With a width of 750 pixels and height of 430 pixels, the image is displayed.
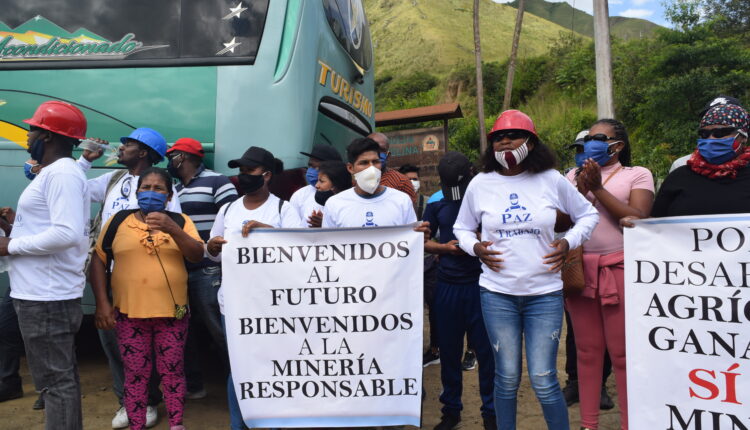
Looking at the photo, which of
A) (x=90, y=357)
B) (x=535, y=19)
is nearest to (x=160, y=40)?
(x=90, y=357)

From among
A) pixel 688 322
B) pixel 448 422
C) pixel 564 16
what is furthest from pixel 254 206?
pixel 564 16

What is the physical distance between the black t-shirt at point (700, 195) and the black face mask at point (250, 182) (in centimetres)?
220

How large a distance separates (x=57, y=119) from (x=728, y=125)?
3335 mm

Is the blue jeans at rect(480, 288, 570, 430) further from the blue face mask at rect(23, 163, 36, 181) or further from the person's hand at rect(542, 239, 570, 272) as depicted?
the blue face mask at rect(23, 163, 36, 181)

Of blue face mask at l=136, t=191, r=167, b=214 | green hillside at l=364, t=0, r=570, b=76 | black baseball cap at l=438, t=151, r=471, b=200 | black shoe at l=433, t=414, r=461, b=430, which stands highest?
green hillside at l=364, t=0, r=570, b=76

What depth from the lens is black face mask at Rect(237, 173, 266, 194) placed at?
359cm

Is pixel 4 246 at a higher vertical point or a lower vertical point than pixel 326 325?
higher

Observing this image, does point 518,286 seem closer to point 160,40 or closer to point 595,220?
point 595,220

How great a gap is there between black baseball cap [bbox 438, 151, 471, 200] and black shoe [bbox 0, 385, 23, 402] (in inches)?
138

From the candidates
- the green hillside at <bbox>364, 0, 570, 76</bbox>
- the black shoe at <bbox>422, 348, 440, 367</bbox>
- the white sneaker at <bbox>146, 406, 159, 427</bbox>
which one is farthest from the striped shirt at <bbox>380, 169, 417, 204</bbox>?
the green hillside at <bbox>364, 0, 570, 76</bbox>

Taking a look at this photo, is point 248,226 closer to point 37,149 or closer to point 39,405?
point 37,149

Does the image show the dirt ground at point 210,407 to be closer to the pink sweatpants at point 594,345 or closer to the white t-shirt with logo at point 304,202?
the pink sweatpants at point 594,345

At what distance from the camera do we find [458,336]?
3771mm

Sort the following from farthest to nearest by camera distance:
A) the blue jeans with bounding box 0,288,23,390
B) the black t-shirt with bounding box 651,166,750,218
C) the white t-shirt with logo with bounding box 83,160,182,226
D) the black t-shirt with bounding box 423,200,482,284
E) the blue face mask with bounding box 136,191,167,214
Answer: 1. the blue jeans with bounding box 0,288,23,390
2. the white t-shirt with logo with bounding box 83,160,182,226
3. the black t-shirt with bounding box 423,200,482,284
4. the blue face mask with bounding box 136,191,167,214
5. the black t-shirt with bounding box 651,166,750,218
